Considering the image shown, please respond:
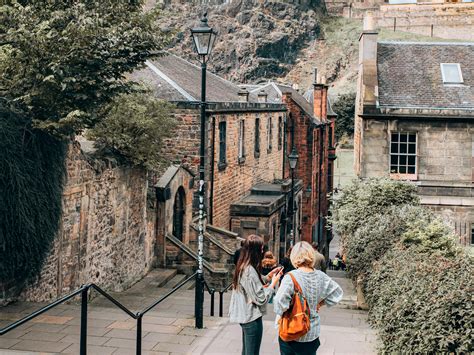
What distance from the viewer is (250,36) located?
284 ft

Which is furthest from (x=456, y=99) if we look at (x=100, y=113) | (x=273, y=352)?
(x=273, y=352)

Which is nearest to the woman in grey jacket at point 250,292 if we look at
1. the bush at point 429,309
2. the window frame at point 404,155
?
the bush at point 429,309

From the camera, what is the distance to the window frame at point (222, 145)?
76.3 feet

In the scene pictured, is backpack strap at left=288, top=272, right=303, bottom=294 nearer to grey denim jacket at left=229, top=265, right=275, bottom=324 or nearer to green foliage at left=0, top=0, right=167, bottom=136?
grey denim jacket at left=229, top=265, right=275, bottom=324

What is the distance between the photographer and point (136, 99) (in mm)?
16375

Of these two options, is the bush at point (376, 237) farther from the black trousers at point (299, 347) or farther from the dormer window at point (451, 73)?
the dormer window at point (451, 73)

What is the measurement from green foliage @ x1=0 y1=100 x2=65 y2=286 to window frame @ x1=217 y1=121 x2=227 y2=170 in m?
11.7

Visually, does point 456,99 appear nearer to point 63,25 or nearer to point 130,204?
point 130,204

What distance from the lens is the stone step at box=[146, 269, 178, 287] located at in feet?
54.5

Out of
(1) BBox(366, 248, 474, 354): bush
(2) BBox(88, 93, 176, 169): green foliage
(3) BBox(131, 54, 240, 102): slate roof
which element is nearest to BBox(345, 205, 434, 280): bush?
(1) BBox(366, 248, 474, 354): bush

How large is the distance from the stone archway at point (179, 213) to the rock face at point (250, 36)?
206ft

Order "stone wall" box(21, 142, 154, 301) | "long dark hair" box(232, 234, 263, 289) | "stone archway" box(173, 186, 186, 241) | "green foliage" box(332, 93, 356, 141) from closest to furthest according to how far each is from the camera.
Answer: "long dark hair" box(232, 234, 263, 289) → "stone wall" box(21, 142, 154, 301) → "stone archway" box(173, 186, 186, 241) → "green foliage" box(332, 93, 356, 141)

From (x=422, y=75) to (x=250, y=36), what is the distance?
208ft

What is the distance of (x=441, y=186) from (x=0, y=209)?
57.7ft
